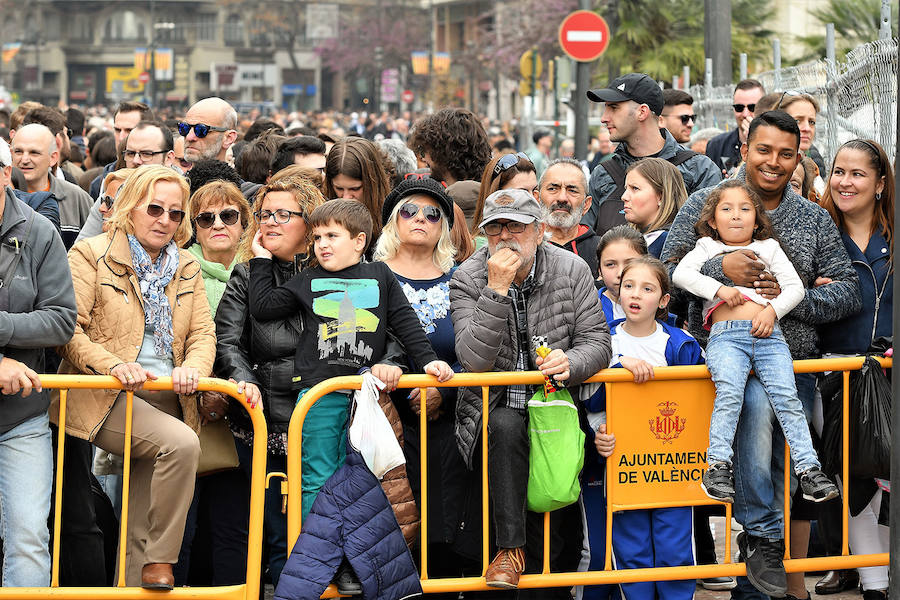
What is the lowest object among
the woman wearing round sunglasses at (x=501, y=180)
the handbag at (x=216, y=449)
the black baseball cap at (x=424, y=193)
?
the handbag at (x=216, y=449)

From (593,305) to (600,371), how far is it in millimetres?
275

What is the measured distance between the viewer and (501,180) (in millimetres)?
6426

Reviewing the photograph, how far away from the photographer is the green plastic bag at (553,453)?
16.6ft

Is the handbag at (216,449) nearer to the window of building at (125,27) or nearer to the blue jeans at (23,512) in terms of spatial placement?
the blue jeans at (23,512)

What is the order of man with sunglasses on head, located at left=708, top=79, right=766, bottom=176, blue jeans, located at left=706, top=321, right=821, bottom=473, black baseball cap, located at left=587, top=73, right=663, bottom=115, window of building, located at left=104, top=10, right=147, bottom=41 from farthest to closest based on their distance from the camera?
window of building, located at left=104, top=10, right=147, bottom=41
man with sunglasses on head, located at left=708, top=79, right=766, bottom=176
black baseball cap, located at left=587, top=73, right=663, bottom=115
blue jeans, located at left=706, top=321, right=821, bottom=473

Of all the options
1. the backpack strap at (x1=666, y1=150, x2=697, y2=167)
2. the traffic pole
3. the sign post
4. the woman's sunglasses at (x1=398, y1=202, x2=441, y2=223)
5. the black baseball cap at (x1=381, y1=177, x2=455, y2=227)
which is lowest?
the woman's sunglasses at (x1=398, y1=202, x2=441, y2=223)

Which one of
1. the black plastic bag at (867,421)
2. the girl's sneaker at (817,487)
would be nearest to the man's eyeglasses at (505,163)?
the black plastic bag at (867,421)

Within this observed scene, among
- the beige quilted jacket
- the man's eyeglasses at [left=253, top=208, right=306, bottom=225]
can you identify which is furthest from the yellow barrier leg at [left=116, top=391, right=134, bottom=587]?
the man's eyeglasses at [left=253, top=208, right=306, bottom=225]

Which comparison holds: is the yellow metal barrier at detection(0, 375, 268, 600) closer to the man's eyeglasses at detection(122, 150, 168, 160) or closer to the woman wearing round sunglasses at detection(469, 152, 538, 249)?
the woman wearing round sunglasses at detection(469, 152, 538, 249)

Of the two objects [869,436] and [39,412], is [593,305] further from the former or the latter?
[39,412]

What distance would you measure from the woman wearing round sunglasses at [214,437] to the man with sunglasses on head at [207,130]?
1.97 metres

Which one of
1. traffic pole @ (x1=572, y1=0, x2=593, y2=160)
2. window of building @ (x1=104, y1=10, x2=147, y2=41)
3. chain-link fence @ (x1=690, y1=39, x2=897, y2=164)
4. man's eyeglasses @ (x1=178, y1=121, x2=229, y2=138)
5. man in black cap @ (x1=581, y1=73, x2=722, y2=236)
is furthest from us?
window of building @ (x1=104, y1=10, x2=147, y2=41)

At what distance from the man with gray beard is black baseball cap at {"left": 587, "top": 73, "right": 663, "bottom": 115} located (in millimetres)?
907

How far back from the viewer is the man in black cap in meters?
7.08
